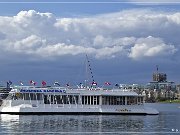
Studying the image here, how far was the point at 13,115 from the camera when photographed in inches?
4008

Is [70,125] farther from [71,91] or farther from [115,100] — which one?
[115,100]

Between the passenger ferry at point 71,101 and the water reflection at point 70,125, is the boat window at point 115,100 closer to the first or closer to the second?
the passenger ferry at point 71,101

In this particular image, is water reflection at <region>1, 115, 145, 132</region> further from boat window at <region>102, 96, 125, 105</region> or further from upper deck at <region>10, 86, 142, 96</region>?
boat window at <region>102, 96, 125, 105</region>

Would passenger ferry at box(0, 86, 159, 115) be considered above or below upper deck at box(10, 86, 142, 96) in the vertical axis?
below

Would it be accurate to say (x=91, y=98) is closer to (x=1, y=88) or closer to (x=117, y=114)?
(x=117, y=114)

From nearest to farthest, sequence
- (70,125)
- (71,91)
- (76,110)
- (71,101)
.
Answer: (70,125)
(76,110)
(71,101)
(71,91)

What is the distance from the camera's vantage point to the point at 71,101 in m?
108

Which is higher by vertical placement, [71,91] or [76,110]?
[71,91]

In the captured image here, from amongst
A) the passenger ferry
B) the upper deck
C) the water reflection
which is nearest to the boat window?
the passenger ferry

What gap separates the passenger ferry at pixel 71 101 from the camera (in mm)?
105500

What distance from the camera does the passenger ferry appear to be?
10550 centimetres

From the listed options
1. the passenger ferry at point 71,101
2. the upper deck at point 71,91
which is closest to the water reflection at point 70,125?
the passenger ferry at point 71,101

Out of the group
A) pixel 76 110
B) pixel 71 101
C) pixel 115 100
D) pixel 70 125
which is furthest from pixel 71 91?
pixel 70 125

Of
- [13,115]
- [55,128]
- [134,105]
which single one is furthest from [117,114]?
[55,128]
